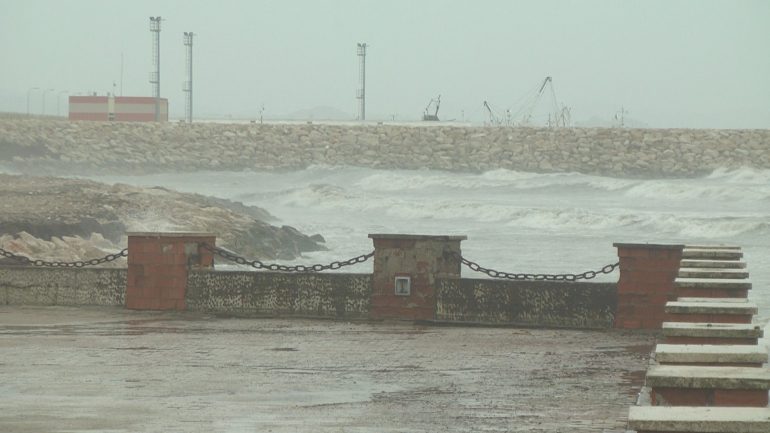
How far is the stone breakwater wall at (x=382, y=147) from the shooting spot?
81875 millimetres

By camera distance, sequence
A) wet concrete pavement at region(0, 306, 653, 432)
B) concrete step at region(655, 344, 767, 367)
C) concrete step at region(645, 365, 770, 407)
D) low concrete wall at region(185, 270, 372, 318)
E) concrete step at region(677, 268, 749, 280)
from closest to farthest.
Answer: concrete step at region(645, 365, 770, 407)
concrete step at region(655, 344, 767, 367)
wet concrete pavement at region(0, 306, 653, 432)
concrete step at region(677, 268, 749, 280)
low concrete wall at region(185, 270, 372, 318)

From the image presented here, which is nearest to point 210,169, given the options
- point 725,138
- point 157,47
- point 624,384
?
point 157,47

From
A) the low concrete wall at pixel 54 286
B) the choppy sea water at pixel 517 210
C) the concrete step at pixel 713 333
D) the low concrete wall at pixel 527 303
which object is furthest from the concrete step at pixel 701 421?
the choppy sea water at pixel 517 210

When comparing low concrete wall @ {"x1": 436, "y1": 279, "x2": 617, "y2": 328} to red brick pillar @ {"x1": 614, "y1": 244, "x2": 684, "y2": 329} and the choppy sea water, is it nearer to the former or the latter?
red brick pillar @ {"x1": 614, "y1": 244, "x2": 684, "y2": 329}

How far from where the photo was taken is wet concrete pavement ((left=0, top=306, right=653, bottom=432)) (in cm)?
730

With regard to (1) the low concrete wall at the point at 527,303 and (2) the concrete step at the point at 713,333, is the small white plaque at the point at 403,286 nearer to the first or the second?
(1) the low concrete wall at the point at 527,303

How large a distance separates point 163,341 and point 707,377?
6817 mm

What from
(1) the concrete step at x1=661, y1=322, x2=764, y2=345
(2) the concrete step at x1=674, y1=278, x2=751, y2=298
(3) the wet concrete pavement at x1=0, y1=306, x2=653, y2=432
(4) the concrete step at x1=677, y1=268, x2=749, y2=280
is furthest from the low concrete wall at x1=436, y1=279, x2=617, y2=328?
(1) the concrete step at x1=661, y1=322, x2=764, y2=345

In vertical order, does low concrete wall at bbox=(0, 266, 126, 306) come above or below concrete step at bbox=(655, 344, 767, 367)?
below

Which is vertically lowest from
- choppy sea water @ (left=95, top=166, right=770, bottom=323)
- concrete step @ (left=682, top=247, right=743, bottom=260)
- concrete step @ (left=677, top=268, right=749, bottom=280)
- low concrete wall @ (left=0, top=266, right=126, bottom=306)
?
choppy sea water @ (left=95, top=166, right=770, bottom=323)

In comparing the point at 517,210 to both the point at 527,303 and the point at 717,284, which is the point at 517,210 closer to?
the point at 527,303

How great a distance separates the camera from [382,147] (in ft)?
291

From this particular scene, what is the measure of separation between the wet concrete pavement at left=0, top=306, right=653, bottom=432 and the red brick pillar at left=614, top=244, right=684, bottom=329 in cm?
30

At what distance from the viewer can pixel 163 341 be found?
11.1 metres
